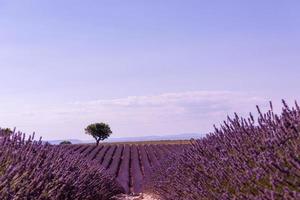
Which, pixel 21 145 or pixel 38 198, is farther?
pixel 21 145

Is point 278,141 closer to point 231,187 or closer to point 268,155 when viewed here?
point 268,155

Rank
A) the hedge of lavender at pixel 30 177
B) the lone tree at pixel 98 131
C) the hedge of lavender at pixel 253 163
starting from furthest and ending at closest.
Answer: the lone tree at pixel 98 131, the hedge of lavender at pixel 30 177, the hedge of lavender at pixel 253 163

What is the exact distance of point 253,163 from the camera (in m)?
4.31

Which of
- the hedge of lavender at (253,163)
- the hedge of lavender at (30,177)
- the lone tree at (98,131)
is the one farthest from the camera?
the lone tree at (98,131)

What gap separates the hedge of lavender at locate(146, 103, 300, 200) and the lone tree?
172ft

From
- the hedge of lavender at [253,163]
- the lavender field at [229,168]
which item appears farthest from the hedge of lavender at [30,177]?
the hedge of lavender at [253,163]

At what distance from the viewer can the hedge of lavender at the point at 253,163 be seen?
10.0 ft

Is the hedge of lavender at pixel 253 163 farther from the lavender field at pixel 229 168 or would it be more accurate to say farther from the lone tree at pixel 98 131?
the lone tree at pixel 98 131

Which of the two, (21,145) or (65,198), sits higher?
(21,145)

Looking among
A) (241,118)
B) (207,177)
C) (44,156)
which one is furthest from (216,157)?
(44,156)

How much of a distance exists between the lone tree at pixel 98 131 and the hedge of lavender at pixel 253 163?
172ft

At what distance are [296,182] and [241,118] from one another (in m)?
2.35

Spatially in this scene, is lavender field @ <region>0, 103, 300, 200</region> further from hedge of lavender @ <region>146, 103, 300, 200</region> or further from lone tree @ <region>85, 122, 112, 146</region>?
lone tree @ <region>85, 122, 112, 146</region>

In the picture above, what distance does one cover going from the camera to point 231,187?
4477 millimetres
